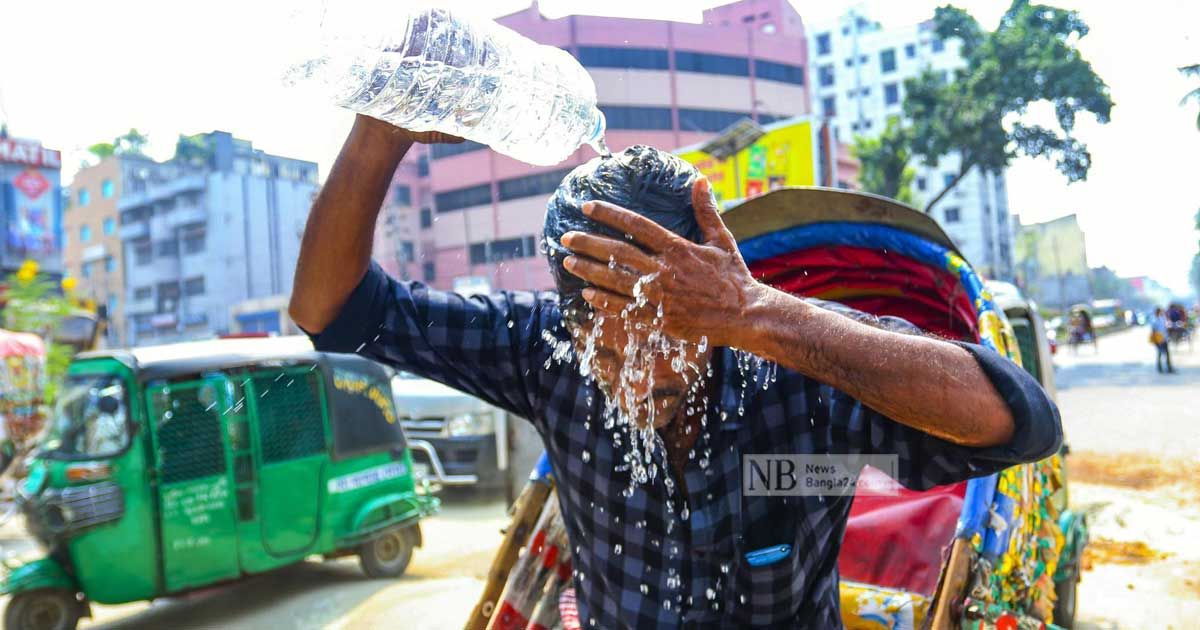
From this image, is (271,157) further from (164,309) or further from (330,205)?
(164,309)

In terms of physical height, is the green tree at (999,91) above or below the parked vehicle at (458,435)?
above

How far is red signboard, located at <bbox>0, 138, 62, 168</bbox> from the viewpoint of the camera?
→ 54.9 ft

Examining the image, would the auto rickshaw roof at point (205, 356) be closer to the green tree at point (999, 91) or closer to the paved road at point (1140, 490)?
the paved road at point (1140, 490)

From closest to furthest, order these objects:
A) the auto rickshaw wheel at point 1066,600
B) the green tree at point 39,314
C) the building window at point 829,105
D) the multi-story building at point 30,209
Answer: the auto rickshaw wheel at point 1066,600 → the green tree at point 39,314 → the multi-story building at point 30,209 → the building window at point 829,105

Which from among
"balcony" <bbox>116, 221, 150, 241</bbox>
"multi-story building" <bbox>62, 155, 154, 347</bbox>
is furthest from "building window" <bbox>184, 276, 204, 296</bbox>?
"multi-story building" <bbox>62, 155, 154, 347</bbox>

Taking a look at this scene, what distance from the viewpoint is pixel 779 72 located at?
24.4m

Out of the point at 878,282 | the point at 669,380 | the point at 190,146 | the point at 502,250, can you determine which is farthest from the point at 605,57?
the point at 190,146

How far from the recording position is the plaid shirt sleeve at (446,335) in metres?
1.82

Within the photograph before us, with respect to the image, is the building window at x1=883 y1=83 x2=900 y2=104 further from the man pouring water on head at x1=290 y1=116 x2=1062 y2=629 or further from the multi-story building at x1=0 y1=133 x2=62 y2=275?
the man pouring water on head at x1=290 y1=116 x2=1062 y2=629

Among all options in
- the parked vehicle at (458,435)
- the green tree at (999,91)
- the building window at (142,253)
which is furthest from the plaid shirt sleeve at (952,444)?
the building window at (142,253)

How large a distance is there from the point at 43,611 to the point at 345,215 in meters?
4.32

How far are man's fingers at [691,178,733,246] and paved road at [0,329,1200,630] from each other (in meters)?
4.07

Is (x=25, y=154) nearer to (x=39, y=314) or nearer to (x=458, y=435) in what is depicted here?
(x=39, y=314)

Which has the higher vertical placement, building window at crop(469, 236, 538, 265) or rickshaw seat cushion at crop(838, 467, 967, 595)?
building window at crop(469, 236, 538, 265)
